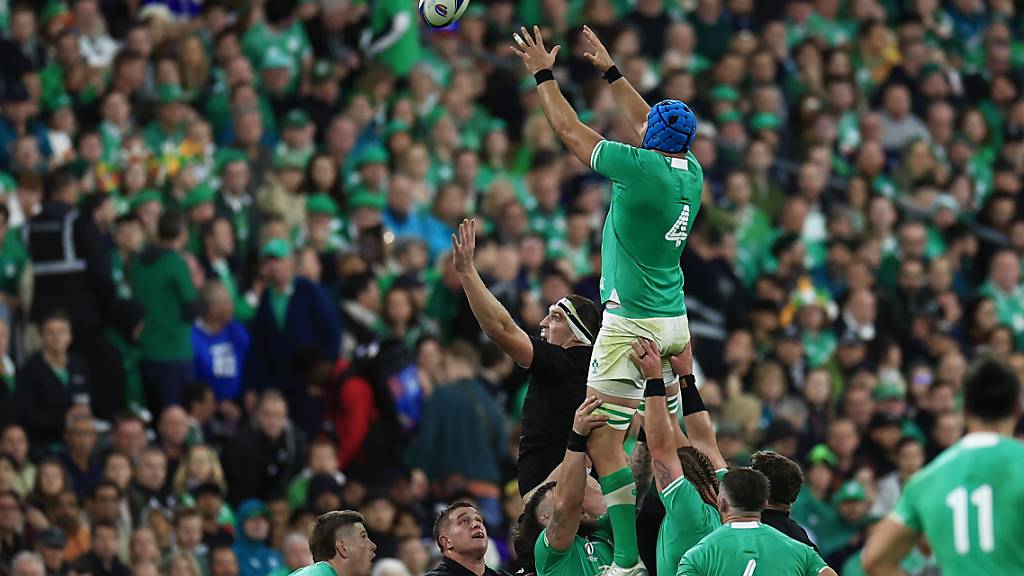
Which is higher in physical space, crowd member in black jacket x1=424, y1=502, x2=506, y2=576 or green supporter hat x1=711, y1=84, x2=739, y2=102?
green supporter hat x1=711, y1=84, x2=739, y2=102

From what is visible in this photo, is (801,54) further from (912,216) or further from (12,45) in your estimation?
(12,45)

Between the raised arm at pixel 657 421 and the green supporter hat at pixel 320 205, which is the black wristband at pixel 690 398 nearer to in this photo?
the raised arm at pixel 657 421

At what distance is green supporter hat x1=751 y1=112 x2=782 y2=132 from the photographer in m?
22.2

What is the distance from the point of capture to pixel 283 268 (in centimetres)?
1672

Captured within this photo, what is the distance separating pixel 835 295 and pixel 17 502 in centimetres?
914

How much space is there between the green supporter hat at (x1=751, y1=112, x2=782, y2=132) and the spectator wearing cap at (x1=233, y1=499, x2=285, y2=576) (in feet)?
28.5

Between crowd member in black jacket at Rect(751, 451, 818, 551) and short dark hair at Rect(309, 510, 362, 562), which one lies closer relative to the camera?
crowd member in black jacket at Rect(751, 451, 818, 551)

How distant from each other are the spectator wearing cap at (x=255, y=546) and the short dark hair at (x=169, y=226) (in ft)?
7.19

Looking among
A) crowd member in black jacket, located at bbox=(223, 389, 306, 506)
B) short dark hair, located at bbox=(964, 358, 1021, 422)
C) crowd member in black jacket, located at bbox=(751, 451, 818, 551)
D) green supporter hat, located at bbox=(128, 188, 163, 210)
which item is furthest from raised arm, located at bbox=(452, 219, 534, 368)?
green supporter hat, located at bbox=(128, 188, 163, 210)

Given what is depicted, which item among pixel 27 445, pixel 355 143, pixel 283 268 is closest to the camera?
pixel 27 445

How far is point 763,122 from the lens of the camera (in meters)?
22.2

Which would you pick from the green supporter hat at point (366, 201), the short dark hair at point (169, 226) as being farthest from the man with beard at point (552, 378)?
the green supporter hat at point (366, 201)

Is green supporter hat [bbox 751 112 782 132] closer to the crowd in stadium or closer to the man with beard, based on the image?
the crowd in stadium

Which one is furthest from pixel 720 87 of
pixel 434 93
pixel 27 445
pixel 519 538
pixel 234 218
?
pixel 519 538
